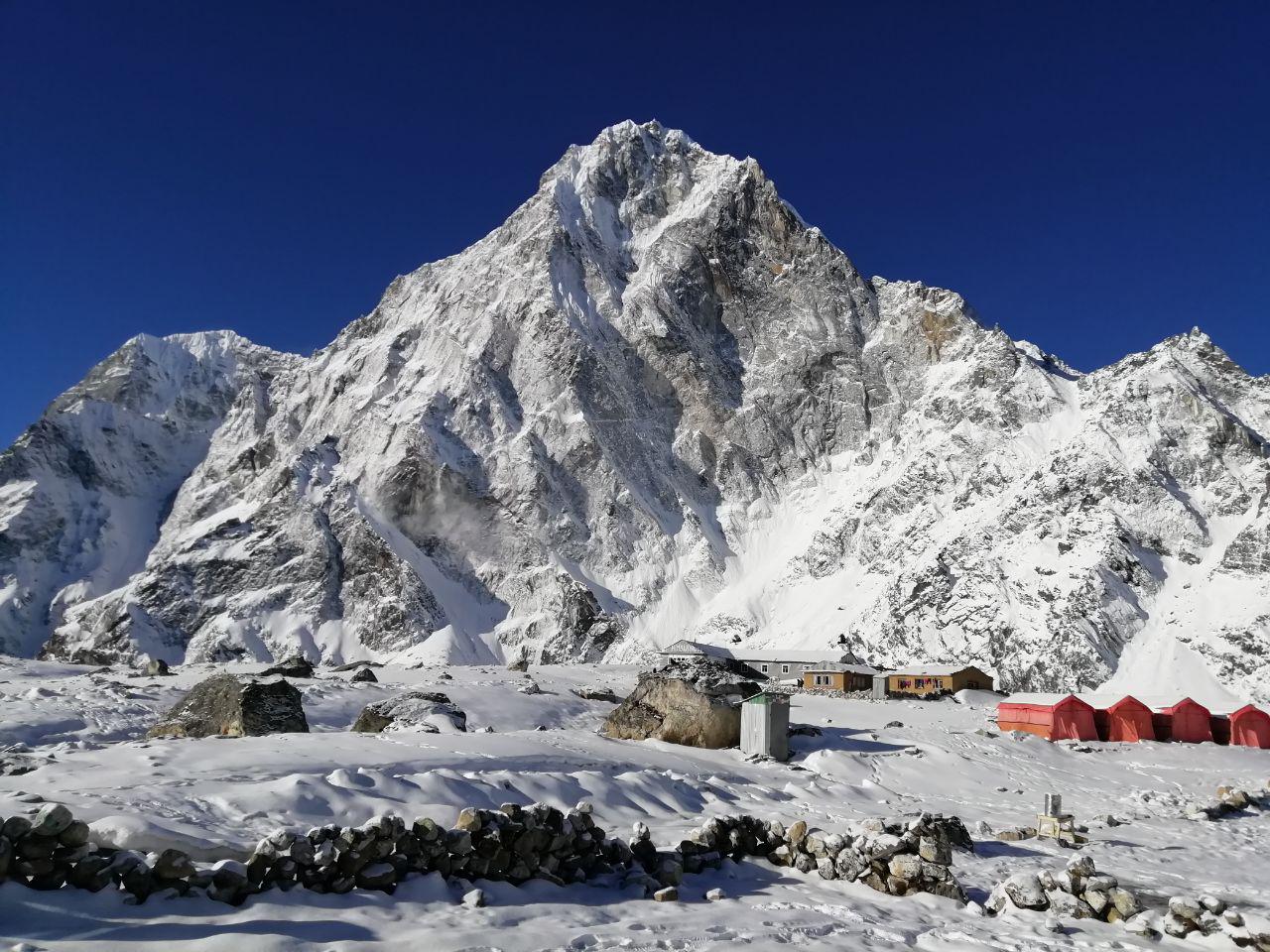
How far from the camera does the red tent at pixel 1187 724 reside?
39188mm

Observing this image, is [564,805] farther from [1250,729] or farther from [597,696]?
[1250,729]

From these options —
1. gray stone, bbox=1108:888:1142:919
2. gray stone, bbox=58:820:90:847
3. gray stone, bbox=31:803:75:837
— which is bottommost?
gray stone, bbox=1108:888:1142:919

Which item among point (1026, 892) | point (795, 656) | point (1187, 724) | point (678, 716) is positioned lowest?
point (1187, 724)

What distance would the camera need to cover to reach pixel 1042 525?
86.2 metres

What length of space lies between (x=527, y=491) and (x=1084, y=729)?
3171 inches

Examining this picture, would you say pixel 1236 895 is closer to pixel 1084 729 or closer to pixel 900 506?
pixel 1084 729

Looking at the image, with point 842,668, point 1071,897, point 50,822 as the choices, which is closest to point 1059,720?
point 842,668

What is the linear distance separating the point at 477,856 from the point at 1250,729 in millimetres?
43021

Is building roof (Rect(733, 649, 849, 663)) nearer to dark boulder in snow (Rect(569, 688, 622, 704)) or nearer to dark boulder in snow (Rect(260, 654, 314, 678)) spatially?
dark boulder in snow (Rect(569, 688, 622, 704))

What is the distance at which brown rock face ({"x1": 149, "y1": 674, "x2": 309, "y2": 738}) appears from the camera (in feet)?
64.2

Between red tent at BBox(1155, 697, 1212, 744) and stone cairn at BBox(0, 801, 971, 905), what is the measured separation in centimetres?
3328

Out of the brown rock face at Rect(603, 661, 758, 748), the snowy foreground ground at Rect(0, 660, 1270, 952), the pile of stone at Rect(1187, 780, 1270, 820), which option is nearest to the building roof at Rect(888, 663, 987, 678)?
the snowy foreground ground at Rect(0, 660, 1270, 952)

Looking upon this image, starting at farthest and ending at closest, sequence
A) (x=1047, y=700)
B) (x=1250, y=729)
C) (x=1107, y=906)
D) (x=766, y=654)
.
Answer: (x=766, y=654) → (x=1047, y=700) → (x=1250, y=729) → (x=1107, y=906)

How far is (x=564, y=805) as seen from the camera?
14344mm
